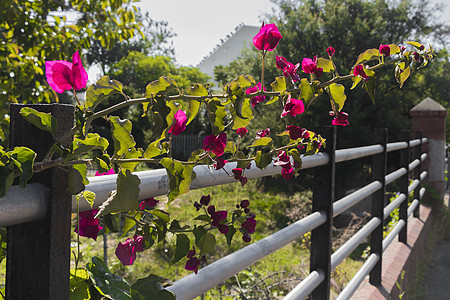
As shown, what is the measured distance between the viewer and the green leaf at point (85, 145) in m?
0.57

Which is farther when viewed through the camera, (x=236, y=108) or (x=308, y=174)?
(x=308, y=174)

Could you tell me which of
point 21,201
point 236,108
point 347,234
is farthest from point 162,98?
point 347,234

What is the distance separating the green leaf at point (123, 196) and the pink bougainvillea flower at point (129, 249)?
0.60ft

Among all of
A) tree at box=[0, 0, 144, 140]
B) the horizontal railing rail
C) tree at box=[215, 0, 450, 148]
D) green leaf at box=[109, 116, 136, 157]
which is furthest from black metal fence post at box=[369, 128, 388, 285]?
tree at box=[215, 0, 450, 148]

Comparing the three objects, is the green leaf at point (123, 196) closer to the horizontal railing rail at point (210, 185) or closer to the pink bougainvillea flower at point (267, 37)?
the horizontal railing rail at point (210, 185)

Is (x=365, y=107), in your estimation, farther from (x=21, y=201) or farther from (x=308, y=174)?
(x=21, y=201)

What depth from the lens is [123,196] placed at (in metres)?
0.61

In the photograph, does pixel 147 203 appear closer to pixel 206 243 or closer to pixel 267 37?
pixel 206 243

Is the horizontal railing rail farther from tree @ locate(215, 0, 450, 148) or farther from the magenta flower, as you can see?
tree @ locate(215, 0, 450, 148)

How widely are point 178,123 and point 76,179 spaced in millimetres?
237

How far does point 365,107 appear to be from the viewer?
1285 centimetres

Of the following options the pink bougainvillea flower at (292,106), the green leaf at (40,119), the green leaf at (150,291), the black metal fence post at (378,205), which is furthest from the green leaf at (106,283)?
the black metal fence post at (378,205)

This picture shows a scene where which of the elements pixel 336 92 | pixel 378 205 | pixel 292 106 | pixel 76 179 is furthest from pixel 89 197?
pixel 378 205

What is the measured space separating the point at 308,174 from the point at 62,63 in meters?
11.5
